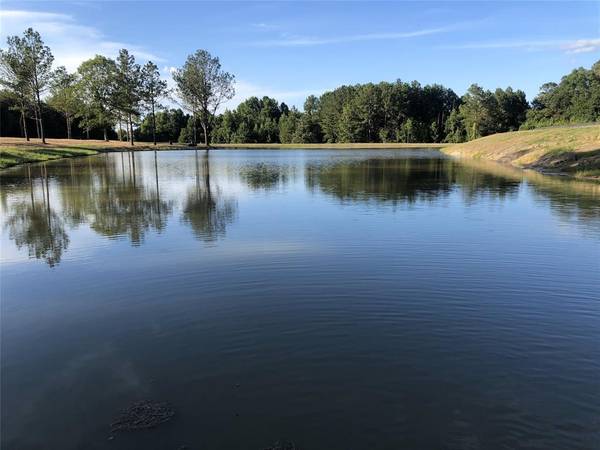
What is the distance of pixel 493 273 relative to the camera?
1091 cm

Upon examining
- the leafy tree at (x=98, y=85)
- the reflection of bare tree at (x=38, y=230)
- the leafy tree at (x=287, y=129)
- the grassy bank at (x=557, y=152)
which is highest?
the leafy tree at (x=98, y=85)

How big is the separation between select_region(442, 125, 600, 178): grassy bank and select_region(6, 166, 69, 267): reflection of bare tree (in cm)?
3013

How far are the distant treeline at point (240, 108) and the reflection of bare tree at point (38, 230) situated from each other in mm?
52713

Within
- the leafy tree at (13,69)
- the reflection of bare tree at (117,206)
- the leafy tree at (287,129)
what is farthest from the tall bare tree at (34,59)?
the leafy tree at (287,129)

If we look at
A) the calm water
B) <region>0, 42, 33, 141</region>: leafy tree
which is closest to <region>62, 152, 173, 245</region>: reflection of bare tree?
the calm water

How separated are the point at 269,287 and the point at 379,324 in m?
2.67

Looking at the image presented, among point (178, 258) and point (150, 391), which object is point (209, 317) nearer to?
point (150, 391)

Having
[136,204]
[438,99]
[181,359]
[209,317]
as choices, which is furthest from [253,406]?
[438,99]

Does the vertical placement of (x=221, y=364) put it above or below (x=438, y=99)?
below

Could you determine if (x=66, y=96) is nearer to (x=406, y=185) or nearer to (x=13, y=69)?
(x=13, y=69)

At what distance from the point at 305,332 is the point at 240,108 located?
6091 inches

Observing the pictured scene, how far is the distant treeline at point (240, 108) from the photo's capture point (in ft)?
268

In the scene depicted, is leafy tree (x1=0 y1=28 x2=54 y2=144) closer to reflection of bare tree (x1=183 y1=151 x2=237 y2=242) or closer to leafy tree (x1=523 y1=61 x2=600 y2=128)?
reflection of bare tree (x1=183 y1=151 x2=237 y2=242)

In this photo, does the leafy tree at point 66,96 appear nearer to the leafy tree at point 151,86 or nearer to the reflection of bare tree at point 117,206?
the leafy tree at point 151,86
